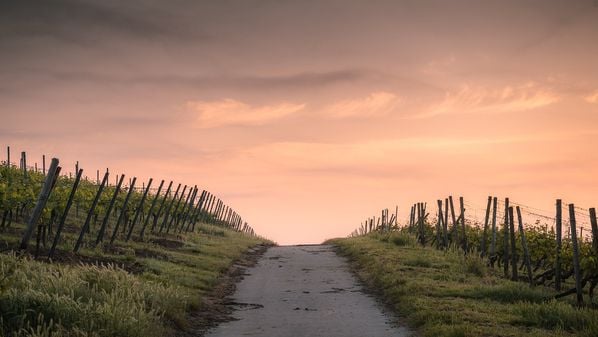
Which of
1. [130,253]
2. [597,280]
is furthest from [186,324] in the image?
[597,280]

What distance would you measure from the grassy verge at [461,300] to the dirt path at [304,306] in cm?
64

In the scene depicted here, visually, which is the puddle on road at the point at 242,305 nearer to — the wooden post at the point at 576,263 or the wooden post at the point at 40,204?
the wooden post at the point at 40,204

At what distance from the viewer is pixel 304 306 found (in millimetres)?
13625

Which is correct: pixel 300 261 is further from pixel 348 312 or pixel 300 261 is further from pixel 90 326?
pixel 90 326

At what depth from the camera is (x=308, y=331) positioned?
10797 mm

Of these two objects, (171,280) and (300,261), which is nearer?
(171,280)

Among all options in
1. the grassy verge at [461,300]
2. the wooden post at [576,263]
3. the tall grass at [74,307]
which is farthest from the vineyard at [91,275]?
the wooden post at [576,263]

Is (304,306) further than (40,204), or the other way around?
(40,204)

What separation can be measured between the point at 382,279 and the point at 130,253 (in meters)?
8.75

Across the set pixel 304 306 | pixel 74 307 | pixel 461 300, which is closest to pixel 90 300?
pixel 74 307

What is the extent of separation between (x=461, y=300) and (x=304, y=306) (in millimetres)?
3664

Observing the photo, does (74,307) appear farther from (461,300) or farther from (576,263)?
(576,263)

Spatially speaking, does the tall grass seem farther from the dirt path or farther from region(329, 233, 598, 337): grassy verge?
region(329, 233, 598, 337): grassy verge

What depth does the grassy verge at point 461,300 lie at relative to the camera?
10.7m
